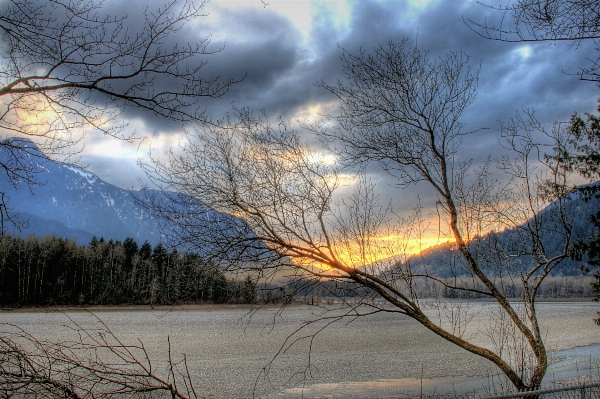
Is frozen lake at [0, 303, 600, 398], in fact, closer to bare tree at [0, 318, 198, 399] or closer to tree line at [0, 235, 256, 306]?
bare tree at [0, 318, 198, 399]

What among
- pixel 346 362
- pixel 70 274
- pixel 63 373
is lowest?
pixel 346 362

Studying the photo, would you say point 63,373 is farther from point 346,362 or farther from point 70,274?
point 70,274

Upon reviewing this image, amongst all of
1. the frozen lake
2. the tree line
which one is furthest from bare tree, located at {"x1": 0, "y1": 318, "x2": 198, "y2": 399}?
the tree line

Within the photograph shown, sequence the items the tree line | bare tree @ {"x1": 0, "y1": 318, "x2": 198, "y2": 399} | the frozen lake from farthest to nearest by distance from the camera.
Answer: the tree line < the frozen lake < bare tree @ {"x1": 0, "y1": 318, "x2": 198, "y2": 399}

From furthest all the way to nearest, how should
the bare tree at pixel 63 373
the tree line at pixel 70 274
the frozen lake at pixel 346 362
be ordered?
the tree line at pixel 70 274 → the frozen lake at pixel 346 362 → the bare tree at pixel 63 373

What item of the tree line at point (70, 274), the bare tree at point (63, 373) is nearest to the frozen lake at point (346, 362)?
the bare tree at point (63, 373)

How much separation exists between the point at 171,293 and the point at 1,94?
3.22 meters

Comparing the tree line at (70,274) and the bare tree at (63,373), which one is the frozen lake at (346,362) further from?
the tree line at (70,274)

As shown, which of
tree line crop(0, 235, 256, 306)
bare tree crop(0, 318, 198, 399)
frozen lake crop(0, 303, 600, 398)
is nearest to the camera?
bare tree crop(0, 318, 198, 399)

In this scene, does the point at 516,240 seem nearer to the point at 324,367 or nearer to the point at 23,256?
the point at 324,367

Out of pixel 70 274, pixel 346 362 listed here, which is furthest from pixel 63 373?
pixel 70 274

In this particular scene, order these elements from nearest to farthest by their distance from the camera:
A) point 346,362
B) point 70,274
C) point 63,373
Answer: point 63,373 < point 346,362 < point 70,274

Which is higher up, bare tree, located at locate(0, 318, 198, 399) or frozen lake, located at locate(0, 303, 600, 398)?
bare tree, located at locate(0, 318, 198, 399)

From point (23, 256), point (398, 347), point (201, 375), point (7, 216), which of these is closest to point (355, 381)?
point (201, 375)
